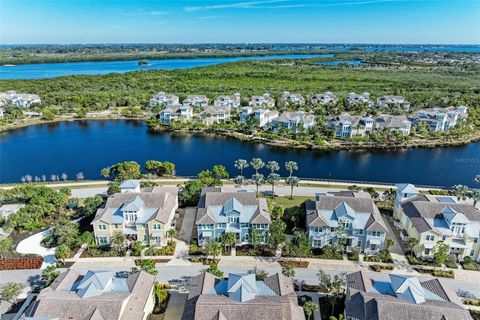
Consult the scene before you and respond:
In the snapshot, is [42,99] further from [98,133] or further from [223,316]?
[223,316]

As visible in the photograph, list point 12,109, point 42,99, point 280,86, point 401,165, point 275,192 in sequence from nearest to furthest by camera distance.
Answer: point 275,192 < point 401,165 < point 12,109 < point 42,99 < point 280,86

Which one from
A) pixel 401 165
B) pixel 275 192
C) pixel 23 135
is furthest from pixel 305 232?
pixel 23 135

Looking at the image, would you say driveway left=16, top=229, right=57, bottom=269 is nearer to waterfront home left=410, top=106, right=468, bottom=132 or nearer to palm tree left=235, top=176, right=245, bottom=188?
palm tree left=235, top=176, right=245, bottom=188

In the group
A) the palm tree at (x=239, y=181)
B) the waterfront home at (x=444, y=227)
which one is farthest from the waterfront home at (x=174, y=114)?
the waterfront home at (x=444, y=227)

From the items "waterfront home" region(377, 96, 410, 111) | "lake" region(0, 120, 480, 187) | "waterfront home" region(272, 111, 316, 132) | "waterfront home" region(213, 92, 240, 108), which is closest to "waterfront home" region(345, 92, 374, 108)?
"waterfront home" region(377, 96, 410, 111)

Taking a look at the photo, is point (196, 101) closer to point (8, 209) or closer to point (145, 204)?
point (8, 209)

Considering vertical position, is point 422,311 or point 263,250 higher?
point 422,311
